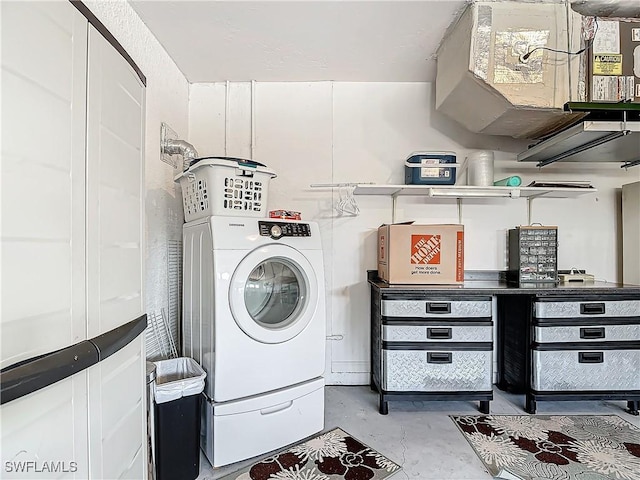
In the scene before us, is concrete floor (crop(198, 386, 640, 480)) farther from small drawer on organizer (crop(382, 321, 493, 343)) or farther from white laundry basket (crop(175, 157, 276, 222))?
white laundry basket (crop(175, 157, 276, 222))

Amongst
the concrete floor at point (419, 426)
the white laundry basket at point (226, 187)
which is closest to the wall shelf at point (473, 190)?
the white laundry basket at point (226, 187)

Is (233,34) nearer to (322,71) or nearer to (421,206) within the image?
(322,71)

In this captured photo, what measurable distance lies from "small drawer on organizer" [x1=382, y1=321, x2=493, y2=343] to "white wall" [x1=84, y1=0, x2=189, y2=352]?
1.46 metres

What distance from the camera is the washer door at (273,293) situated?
1.73 metres

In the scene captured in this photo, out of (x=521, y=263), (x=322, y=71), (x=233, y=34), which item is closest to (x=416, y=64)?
(x=322, y=71)

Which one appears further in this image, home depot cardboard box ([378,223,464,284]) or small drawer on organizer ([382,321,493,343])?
home depot cardboard box ([378,223,464,284])

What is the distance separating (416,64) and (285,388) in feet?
7.66

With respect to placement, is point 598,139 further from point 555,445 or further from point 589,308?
point 555,445

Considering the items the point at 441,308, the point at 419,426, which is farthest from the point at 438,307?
the point at 419,426

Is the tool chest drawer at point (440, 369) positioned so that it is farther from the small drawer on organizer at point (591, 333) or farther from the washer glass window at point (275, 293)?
the washer glass window at point (275, 293)

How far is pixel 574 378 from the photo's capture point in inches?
85.4

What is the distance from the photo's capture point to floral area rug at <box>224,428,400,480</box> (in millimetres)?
1629

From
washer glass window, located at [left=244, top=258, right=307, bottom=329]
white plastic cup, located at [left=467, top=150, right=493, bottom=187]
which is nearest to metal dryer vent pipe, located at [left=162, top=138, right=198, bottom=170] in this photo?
washer glass window, located at [left=244, top=258, right=307, bottom=329]

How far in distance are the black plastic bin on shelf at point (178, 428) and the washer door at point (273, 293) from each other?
14.2 inches
